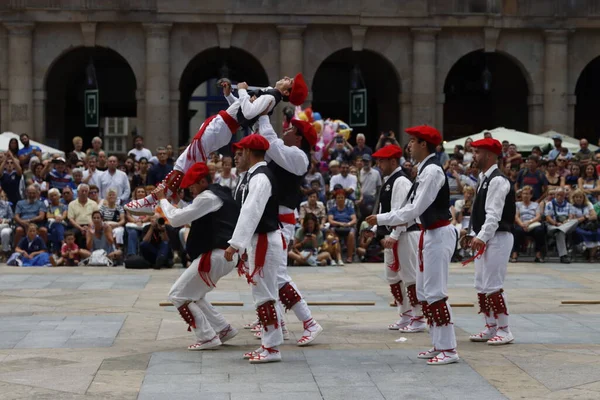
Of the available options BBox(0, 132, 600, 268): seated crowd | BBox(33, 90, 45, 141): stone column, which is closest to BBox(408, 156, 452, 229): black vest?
BBox(0, 132, 600, 268): seated crowd

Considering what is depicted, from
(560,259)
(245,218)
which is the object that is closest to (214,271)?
(245,218)

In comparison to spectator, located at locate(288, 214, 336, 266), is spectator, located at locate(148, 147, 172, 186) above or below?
above

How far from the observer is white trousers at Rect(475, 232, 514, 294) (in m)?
11.2

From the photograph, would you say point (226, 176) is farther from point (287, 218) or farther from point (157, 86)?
point (157, 86)

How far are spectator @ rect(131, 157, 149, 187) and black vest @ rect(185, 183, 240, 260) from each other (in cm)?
1174

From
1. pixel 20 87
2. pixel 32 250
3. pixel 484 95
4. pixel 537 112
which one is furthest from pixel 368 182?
pixel 484 95

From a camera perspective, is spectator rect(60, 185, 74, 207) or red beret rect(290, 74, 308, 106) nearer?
red beret rect(290, 74, 308, 106)

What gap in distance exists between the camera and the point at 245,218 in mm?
9852

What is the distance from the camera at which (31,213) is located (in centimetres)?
2089

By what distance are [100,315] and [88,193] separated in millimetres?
8157

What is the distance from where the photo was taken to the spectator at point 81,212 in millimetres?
20688

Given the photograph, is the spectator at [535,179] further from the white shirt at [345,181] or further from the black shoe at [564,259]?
the white shirt at [345,181]

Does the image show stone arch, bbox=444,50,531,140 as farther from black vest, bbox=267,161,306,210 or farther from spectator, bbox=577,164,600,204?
black vest, bbox=267,161,306,210

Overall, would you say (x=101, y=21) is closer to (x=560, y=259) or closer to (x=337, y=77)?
(x=337, y=77)
